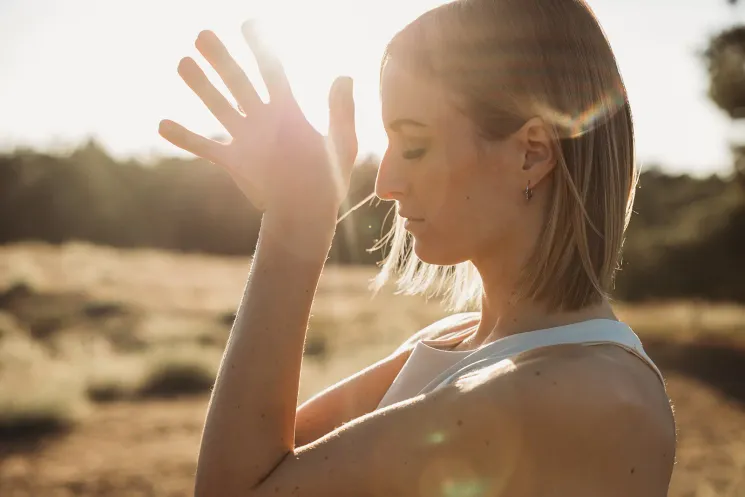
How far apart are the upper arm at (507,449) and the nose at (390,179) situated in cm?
46

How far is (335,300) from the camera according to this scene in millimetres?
19688

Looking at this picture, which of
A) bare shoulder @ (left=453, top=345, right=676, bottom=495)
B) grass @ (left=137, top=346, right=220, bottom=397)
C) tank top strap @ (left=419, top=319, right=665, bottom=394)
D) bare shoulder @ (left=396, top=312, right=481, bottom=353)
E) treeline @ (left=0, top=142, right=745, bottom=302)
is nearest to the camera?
bare shoulder @ (left=453, top=345, right=676, bottom=495)

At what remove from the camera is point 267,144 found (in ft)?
4.56

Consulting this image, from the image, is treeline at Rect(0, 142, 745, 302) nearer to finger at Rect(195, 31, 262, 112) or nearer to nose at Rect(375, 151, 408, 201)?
nose at Rect(375, 151, 408, 201)

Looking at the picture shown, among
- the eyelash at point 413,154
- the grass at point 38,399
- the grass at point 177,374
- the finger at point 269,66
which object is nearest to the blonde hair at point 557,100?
the eyelash at point 413,154

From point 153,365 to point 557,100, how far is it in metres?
10.8

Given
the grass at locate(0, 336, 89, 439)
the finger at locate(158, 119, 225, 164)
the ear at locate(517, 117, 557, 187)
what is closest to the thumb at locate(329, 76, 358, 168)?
the finger at locate(158, 119, 225, 164)

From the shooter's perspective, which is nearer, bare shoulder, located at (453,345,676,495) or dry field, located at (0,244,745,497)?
bare shoulder, located at (453,345,676,495)

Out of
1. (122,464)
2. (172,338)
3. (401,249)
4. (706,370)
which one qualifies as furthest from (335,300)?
(401,249)

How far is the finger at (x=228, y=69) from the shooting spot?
4.61ft

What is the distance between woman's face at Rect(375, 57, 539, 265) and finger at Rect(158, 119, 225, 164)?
1.09ft

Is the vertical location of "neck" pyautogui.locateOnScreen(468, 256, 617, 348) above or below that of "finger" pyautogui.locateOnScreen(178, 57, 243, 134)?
below

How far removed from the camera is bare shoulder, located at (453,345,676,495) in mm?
1217

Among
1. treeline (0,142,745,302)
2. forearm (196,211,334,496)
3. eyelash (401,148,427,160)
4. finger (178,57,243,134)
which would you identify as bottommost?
treeline (0,142,745,302)
